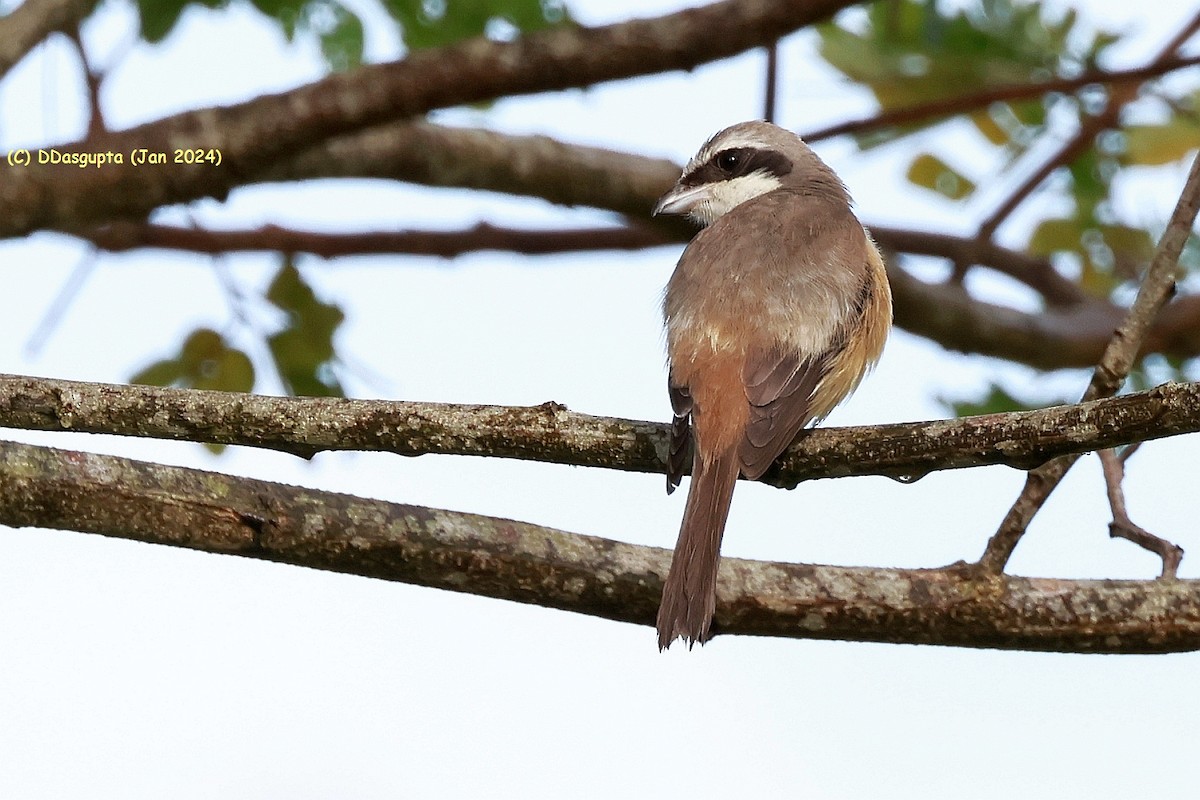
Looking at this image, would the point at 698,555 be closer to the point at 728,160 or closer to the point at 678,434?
the point at 678,434

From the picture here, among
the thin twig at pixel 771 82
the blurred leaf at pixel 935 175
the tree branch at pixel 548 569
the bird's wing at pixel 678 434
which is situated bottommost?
the tree branch at pixel 548 569

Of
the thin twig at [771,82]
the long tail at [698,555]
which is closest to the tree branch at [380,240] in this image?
the thin twig at [771,82]

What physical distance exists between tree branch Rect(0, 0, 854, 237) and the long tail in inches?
78.6

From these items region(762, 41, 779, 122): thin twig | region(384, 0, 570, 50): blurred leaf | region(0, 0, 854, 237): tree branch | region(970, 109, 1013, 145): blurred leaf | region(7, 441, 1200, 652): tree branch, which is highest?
region(970, 109, 1013, 145): blurred leaf

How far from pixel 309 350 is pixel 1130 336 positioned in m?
3.18

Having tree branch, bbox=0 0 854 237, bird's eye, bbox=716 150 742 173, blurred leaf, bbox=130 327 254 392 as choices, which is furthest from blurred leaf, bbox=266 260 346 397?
bird's eye, bbox=716 150 742 173

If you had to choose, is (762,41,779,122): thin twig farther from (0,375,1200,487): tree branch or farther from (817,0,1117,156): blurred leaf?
(0,375,1200,487): tree branch

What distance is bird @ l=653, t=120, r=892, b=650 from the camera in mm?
4090

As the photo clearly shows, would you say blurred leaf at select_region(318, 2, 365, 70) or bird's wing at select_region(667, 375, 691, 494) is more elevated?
blurred leaf at select_region(318, 2, 365, 70)

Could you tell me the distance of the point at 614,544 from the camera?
387 cm

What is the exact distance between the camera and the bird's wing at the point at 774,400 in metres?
4.32

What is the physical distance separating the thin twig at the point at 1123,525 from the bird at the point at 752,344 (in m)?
0.91

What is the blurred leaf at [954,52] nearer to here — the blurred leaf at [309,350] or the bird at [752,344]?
the bird at [752,344]

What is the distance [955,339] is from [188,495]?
4837mm
